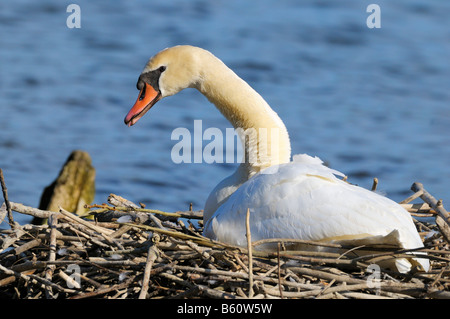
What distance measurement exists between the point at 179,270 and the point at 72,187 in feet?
16.2

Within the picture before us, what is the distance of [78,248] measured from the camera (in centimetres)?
612

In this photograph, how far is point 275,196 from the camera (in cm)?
611

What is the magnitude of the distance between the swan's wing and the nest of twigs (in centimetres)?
16

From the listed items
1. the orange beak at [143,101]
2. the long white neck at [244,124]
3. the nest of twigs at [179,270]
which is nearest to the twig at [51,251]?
the nest of twigs at [179,270]

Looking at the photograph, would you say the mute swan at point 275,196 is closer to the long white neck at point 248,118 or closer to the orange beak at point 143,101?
the long white neck at point 248,118

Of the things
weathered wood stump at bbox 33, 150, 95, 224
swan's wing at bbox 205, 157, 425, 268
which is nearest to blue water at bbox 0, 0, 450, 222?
weathered wood stump at bbox 33, 150, 95, 224

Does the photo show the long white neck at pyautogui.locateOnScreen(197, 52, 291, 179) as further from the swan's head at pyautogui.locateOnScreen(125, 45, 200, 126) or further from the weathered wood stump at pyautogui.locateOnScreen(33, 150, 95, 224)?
the weathered wood stump at pyautogui.locateOnScreen(33, 150, 95, 224)

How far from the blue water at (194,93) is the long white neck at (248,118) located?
4.33 metres

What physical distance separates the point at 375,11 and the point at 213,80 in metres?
15.8

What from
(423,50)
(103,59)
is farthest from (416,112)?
(103,59)

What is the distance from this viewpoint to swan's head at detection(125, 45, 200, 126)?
24.1ft

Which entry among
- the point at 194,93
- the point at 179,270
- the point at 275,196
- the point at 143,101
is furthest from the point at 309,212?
the point at 194,93

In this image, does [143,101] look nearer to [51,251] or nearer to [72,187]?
[51,251]

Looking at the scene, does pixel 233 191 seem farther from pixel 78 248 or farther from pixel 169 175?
pixel 169 175
